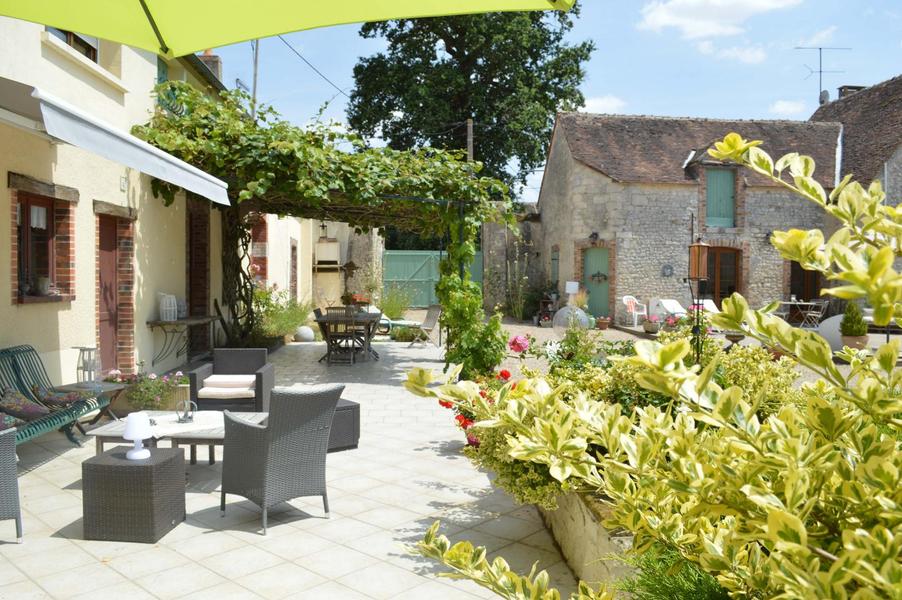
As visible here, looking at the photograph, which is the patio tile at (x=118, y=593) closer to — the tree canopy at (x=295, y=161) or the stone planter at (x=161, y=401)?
the stone planter at (x=161, y=401)

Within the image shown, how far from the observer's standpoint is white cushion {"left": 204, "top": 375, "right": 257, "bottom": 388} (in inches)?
278

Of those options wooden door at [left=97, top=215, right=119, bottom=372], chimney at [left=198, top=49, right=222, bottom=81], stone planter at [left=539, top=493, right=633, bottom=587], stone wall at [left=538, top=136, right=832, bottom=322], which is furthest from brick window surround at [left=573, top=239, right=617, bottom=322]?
stone planter at [left=539, top=493, right=633, bottom=587]

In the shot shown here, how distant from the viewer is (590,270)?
19.2 m

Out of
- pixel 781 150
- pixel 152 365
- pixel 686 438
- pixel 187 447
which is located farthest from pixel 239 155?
pixel 781 150

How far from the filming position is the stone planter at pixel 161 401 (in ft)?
21.9

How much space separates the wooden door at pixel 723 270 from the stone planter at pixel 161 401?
16.0 meters

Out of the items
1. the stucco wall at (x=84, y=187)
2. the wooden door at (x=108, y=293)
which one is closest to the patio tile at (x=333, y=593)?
the stucco wall at (x=84, y=187)

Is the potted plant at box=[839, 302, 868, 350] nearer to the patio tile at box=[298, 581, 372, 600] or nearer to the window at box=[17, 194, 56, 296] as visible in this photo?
the patio tile at box=[298, 581, 372, 600]

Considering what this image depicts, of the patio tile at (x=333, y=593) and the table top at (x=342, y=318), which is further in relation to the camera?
the table top at (x=342, y=318)

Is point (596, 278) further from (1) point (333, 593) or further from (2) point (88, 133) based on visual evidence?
(1) point (333, 593)

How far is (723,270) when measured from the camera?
19391 millimetres

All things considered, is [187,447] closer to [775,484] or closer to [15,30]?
[15,30]

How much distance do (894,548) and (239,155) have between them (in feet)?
29.5

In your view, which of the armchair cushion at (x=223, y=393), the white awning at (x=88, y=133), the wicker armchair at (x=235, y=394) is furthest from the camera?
the armchair cushion at (x=223, y=393)
